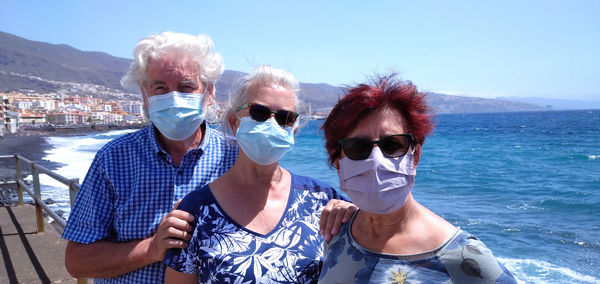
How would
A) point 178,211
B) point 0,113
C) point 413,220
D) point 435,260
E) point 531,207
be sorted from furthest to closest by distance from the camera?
point 0,113
point 531,207
point 178,211
point 413,220
point 435,260

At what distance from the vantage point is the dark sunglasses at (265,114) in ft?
6.18

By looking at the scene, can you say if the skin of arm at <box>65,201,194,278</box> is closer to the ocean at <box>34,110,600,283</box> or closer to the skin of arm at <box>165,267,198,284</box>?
the skin of arm at <box>165,267,198,284</box>

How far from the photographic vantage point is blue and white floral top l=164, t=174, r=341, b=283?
5.22 feet

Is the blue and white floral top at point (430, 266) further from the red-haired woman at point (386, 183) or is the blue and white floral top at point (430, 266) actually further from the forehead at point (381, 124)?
the forehead at point (381, 124)

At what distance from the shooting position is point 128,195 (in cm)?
185

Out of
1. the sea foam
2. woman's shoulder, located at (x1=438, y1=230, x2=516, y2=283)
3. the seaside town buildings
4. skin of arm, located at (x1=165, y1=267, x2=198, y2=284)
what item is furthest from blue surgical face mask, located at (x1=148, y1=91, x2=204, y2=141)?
the seaside town buildings

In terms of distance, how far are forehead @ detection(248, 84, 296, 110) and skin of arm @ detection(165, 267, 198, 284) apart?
77 cm

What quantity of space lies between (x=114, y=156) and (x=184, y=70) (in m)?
0.52

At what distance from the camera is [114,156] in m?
1.87

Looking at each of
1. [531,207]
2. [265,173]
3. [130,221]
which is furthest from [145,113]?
[531,207]

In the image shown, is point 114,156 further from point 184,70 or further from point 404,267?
point 404,267

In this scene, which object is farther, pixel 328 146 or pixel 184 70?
pixel 184 70

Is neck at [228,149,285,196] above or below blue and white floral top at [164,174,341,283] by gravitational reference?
above

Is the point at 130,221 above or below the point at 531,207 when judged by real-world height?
above
